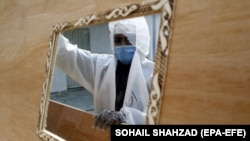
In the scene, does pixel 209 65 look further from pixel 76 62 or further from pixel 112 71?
pixel 76 62

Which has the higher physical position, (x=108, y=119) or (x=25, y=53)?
(x=25, y=53)

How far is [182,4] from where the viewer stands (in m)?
0.32

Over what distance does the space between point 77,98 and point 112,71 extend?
0.32ft

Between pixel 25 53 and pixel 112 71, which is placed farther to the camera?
pixel 25 53

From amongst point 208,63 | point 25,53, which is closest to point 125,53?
point 208,63

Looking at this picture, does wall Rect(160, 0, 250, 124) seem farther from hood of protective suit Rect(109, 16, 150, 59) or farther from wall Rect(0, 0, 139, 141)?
wall Rect(0, 0, 139, 141)

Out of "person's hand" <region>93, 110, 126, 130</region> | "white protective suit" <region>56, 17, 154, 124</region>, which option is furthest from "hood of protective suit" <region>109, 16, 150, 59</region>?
"person's hand" <region>93, 110, 126, 130</region>

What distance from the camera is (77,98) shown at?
51cm

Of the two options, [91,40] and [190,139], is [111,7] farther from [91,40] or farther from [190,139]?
[190,139]

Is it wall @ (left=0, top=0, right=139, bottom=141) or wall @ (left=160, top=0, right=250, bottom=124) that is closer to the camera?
wall @ (left=160, top=0, right=250, bottom=124)

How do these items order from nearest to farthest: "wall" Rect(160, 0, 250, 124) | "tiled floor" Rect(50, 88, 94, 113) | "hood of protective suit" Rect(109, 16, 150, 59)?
"wall" Rect(160, 0, 250, 124)
"hood of protective suit" Rect(109, 16, 150, 59)
"tiled floor" Rect(50, 88, 94, 113)

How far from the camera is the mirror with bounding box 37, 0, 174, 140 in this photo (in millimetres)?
338

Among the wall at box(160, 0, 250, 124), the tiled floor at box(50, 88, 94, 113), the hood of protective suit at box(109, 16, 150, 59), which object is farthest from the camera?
the tiled floor at box(50, 88, 94, 113)

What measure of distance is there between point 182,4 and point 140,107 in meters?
0.16
